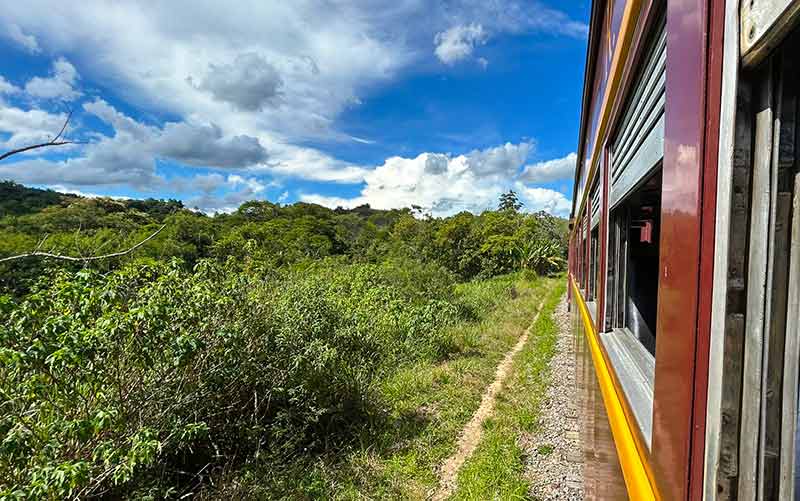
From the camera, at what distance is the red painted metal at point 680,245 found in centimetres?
70

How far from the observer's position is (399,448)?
4957 millimetres

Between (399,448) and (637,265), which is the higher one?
(637,265)

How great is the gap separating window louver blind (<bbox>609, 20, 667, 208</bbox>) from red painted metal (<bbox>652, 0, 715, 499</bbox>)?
0.21 meters

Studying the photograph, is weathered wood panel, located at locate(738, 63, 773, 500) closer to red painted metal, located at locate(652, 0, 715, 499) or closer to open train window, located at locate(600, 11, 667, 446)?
red painted metal, located at locate(652, 0, 715, 499)

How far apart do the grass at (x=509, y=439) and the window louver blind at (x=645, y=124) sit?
3300mm

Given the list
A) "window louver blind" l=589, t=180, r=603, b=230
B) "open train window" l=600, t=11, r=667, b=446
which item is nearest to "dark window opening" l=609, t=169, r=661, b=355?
"open train window" l=600, t=11, r=667, b=446

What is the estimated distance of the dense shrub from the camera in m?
2.60

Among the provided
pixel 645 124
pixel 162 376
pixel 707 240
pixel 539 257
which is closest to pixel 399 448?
pixel 162 376

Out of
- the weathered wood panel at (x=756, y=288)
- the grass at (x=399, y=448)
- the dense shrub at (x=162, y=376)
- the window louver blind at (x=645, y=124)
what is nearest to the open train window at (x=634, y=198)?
the window louver blind at (x=645, y=124)

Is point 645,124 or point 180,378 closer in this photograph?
point 645,124

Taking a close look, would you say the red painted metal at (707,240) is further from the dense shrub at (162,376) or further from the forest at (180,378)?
the dense shrub at (162,376)

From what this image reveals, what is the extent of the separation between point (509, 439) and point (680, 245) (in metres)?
4.89

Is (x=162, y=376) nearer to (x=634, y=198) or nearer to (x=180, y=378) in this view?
(x=180, y=378)

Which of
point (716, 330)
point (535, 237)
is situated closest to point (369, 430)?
point (716, 330)
